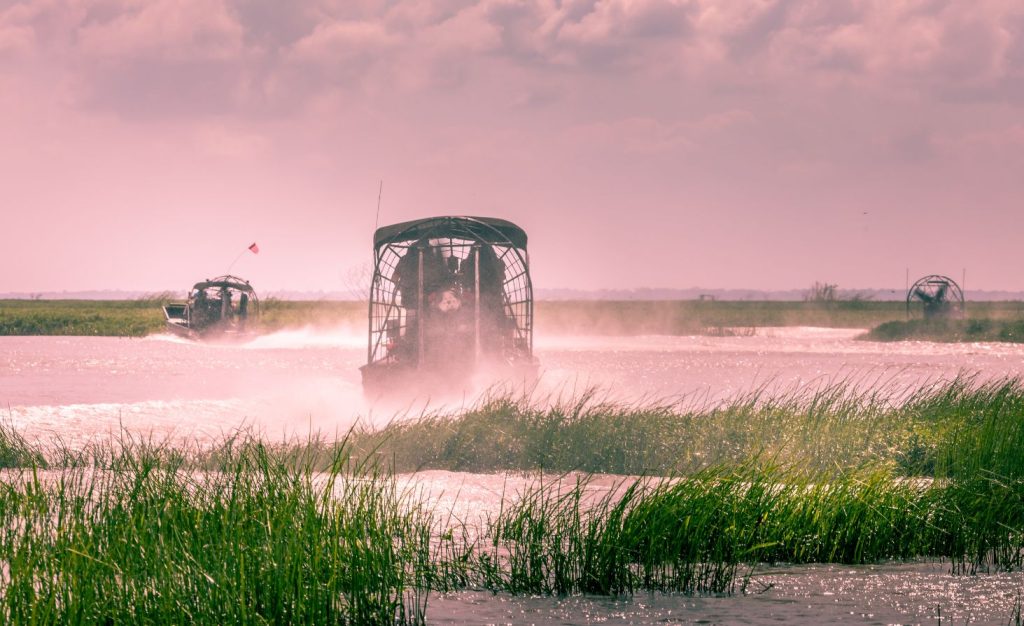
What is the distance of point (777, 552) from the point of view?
22.6 ft

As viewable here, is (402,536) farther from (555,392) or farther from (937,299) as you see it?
(937,299)

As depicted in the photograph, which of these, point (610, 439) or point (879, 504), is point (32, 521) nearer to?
point (879, 504)

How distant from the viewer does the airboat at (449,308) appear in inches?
676

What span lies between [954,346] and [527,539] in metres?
40.1

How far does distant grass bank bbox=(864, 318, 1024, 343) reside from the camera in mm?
44875

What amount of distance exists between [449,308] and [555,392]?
3679 millimetres

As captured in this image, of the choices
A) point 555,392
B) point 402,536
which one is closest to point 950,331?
point 555,392

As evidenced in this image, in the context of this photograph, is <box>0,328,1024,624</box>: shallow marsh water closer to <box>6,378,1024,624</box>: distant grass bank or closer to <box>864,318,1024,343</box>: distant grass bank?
<box>6,378,1024,624</box>: distant grass bank

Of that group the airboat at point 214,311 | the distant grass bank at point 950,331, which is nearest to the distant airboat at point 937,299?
the distant grass bank at point 950,331

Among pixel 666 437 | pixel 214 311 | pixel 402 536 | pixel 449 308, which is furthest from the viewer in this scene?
pixel 214 311

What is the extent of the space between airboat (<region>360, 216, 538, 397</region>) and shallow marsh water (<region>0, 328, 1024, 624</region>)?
72cm

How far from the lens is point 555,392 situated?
20.0 meters

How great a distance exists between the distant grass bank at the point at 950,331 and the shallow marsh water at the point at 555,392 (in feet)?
6.78

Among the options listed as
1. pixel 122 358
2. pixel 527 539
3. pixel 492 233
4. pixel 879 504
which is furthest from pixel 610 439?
pixel 122 358
